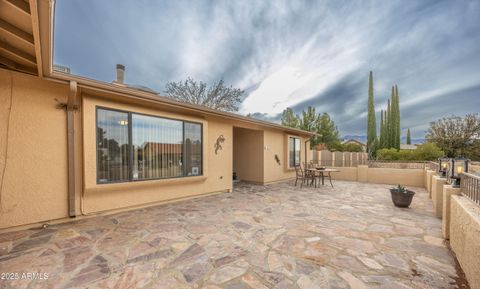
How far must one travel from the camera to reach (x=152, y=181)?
4832 millimetres

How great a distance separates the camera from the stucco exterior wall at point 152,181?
153 inches

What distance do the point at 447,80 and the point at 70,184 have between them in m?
22.7

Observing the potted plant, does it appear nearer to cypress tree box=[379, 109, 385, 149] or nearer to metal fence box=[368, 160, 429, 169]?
metal fence box=[368, 160, 429, 169]

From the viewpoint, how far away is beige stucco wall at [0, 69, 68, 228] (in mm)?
3285

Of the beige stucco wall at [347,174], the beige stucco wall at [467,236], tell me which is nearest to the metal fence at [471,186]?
the beige stucco wall at [467,236]

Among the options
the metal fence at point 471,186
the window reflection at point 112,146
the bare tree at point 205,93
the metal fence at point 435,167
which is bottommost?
the metal fence at point 435,167

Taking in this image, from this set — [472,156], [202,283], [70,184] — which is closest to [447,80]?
[472,156]

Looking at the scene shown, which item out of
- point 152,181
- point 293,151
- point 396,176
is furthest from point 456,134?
point 152,181

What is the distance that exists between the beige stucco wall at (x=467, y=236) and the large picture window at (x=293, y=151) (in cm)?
687

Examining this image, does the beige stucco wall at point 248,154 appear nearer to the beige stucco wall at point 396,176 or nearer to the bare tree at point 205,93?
the beige stucco wall at point 396,176

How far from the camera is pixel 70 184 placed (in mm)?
3783

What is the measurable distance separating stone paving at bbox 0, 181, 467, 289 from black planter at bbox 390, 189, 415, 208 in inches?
15.3

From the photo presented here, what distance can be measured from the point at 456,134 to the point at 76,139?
83.7 ft

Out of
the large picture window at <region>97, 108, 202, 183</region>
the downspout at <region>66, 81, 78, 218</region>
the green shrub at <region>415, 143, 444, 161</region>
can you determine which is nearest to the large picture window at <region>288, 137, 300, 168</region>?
the large picture window at <region>97, 108, 202, 183</region>
